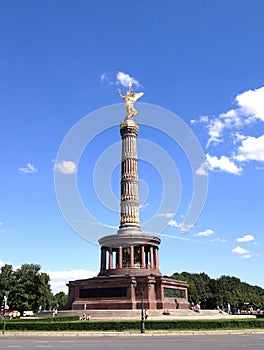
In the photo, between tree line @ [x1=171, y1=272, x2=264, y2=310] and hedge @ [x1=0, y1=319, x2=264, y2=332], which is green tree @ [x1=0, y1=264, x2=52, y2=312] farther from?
tree line @ [x1=171, y1=272, x2=264, y2=310]

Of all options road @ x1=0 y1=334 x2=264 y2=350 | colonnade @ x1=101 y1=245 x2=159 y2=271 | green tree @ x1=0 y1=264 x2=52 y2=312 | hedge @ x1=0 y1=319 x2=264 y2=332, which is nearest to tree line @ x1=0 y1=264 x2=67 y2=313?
green tree @ x1=0 y1=264 x2=52 y2=312

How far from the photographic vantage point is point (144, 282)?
128 feet

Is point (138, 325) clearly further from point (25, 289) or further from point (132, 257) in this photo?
point (25, 289)

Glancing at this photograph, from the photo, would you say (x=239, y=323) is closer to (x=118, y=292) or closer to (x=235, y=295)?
(x=118, y=292)

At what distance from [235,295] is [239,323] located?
209 ft

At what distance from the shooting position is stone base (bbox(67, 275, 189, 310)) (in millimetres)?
38406

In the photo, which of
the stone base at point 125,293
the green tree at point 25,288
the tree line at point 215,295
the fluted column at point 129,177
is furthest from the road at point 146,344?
the tree line at point 215,295

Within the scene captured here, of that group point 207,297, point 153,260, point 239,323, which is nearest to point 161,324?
point 239,323

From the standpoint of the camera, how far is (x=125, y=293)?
3891cm

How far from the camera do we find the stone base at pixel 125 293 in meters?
38.4

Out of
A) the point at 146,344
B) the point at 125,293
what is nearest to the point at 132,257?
the point at 125,293

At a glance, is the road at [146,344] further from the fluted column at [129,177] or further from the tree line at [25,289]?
the tree line at [25,289]

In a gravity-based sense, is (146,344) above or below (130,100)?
below

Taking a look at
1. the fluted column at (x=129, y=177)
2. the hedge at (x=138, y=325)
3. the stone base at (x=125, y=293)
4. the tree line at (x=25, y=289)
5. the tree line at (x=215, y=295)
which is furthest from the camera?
the tree line at (x=215, y=295)
